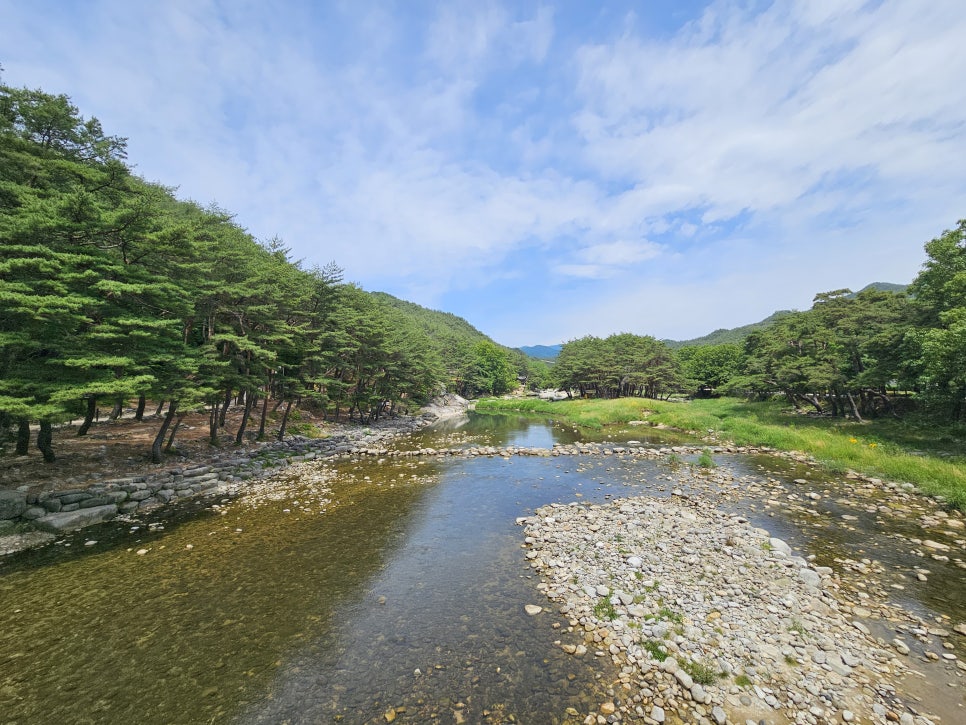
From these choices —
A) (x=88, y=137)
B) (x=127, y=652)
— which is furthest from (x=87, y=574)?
(x=88, y=137)

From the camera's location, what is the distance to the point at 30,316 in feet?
37.9

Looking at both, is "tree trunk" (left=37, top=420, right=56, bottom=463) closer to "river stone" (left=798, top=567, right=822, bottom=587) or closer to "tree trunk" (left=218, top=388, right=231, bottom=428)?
"tree trunk" (left=218, top=388, right=231, bottom=428)

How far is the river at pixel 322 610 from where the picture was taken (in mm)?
6023

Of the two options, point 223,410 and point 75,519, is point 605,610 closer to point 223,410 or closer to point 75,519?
point 75,519

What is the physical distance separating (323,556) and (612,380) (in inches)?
2304

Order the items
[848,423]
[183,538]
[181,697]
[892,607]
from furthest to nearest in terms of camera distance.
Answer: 1. [848,423]
2. [183,538]
3. [892,607]
4. [181,697]

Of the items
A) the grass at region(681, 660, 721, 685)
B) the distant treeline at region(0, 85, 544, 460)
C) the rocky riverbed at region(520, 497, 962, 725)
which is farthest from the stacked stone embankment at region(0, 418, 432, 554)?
the grass at region(681, 660, 721, 685)

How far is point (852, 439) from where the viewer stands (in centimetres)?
2261

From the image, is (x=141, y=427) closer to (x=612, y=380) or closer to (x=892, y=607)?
(x=892, y=607)

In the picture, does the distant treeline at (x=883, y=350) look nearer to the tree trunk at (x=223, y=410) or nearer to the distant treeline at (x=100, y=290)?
the distant treeline at (x=100, y=290)

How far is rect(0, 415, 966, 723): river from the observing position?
237 inches

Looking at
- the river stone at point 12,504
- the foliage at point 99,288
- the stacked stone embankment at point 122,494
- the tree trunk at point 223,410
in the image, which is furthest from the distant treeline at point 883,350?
the tree trunk at point 223,410

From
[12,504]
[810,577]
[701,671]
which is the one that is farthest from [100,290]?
[810,577]

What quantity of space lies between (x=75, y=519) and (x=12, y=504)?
177 cm
